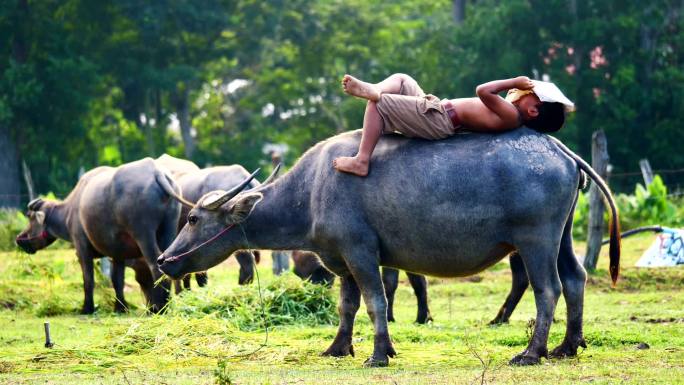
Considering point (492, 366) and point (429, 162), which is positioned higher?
point (429, 162)

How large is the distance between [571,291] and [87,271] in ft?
25.3

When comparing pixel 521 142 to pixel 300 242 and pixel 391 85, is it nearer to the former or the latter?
pixel 391 85

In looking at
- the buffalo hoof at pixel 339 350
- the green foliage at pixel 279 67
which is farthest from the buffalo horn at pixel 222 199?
the green foliage at pixel 279 67

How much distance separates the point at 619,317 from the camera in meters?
12.5

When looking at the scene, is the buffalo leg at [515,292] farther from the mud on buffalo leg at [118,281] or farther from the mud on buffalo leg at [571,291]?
the mud on buffalo leg at [118,281]

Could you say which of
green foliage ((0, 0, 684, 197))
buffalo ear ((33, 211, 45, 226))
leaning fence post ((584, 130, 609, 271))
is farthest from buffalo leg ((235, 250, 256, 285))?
green foliage ((0, 0, 684, 197))

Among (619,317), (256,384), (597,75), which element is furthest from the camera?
(597,75)

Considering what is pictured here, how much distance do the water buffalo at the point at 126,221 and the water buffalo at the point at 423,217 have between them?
3.79 metres

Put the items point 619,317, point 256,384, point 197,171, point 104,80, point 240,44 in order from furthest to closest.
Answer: point 240,44 → point 104,80 → point 197,171 → point 619,317 → point 256,384

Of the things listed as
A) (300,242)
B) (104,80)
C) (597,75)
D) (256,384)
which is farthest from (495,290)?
(104,80)

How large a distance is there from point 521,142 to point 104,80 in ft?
101

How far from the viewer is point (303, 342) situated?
1055 centimetres

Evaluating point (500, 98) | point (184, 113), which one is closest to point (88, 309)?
point (500, 98)

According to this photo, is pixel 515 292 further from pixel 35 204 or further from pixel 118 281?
pixel 35 204
